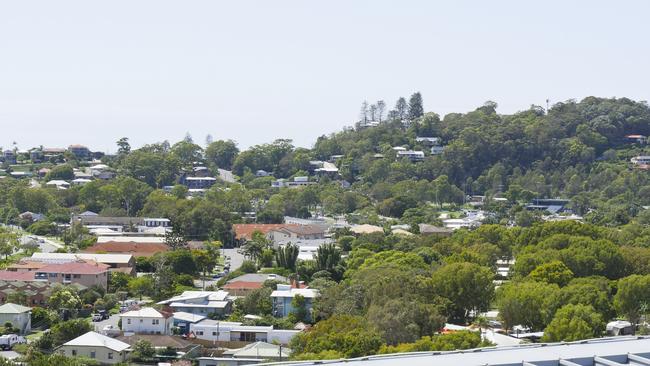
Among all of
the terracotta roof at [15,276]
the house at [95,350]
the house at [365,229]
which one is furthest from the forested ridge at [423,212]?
the house at [95,350]

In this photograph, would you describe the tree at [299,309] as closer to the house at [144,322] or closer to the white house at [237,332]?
the white house at [237,332]

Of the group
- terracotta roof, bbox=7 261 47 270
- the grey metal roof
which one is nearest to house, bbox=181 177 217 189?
terracotta roof, bbox=7 261 47 270

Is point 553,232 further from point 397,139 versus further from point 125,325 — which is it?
point 397,139

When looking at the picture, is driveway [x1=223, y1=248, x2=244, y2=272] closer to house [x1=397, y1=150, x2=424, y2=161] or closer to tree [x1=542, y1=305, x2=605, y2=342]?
tree [x1=542, y1=305, x2=605, y2=342]

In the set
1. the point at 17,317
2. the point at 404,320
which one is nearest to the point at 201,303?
the point at 17,317

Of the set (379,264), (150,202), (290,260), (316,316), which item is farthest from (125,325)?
(150,202)

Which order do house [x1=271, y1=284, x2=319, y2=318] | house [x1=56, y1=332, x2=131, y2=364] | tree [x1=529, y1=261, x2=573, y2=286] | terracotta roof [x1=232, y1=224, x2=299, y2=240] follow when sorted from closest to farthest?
house [x1=56, y1=332, x2=131, y2=364] < house [x1=271, y1=284, x2=319, y2=318] < tree [x1=529, y1=261, x2=573, y2=286] < terracotta roof [x1=232, y1=224, x2=299, y2=240]

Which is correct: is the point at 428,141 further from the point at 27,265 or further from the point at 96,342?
the point at 96,342
